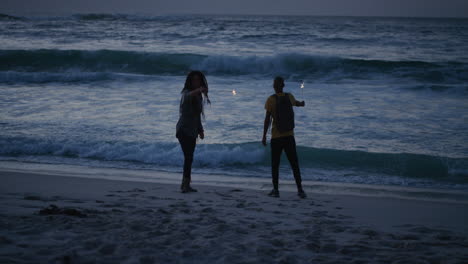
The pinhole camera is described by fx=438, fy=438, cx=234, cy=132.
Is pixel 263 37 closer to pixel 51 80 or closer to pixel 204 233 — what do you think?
pixel 51 80

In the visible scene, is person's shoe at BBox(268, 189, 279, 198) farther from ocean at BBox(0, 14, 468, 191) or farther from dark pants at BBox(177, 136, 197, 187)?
ocean at BBox(0, 14, 468, 191)

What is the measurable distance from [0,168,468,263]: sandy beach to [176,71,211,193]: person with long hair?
0.56 metres

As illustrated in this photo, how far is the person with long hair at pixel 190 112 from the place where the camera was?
5.89 m

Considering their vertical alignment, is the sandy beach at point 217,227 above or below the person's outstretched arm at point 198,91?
below

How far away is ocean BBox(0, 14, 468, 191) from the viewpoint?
8.57m

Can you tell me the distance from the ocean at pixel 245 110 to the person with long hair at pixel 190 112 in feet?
6.06

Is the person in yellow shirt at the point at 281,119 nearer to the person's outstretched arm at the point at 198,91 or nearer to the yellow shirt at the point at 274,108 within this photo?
the yellow shirt at the point at 274,108

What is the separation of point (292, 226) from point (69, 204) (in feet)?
8.36

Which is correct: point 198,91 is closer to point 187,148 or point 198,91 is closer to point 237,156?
point 187,148

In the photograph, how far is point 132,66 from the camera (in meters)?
24.4

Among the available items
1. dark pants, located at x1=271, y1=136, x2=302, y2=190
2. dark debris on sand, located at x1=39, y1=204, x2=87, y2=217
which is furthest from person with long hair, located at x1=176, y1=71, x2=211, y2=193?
dark debris on sand, located at x1=39, y1=204, x2=87, y2=217

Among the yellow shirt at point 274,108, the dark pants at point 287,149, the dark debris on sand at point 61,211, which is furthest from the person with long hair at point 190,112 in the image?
the dark debris on sand at point 61,211

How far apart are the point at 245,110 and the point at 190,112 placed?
697 centimetres

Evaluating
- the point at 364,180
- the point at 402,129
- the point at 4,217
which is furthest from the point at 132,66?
the point at 4,217
